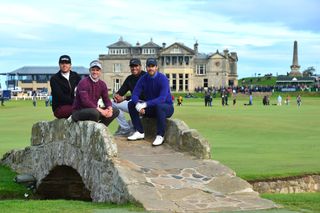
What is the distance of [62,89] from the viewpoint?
15094 millimetres

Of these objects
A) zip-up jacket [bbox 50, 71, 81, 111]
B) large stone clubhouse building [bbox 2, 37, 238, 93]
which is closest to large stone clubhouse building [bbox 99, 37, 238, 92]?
large stone clubhouse building [bbox 2, 37, 238, 93]

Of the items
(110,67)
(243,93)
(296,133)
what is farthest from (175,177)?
(110,67)

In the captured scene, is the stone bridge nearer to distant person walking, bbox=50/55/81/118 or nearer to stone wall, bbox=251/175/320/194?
distant person walking, bbox=50/55/81/118

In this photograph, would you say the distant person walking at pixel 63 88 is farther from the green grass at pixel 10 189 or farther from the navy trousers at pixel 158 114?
the green grass at pixel 10 189

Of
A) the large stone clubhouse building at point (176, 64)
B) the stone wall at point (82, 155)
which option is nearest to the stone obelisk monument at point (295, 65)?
the large stone clubhouse building at point (176, 64)

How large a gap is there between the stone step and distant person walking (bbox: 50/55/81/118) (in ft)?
6.20

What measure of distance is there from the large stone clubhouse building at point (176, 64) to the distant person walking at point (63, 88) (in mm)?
143854

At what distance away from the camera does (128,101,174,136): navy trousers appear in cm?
1426

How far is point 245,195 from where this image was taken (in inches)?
451

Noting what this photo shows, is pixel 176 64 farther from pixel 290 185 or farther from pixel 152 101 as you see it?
pixel 152 101

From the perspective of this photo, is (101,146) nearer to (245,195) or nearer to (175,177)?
(175,177)

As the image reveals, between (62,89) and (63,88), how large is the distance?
3 cm

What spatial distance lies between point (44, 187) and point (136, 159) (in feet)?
14.5

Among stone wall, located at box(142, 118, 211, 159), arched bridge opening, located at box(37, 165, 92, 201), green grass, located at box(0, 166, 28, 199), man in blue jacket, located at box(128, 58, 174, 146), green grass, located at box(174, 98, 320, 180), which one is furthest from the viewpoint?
→ green grass, located at box(174, 98, 320, 180)
